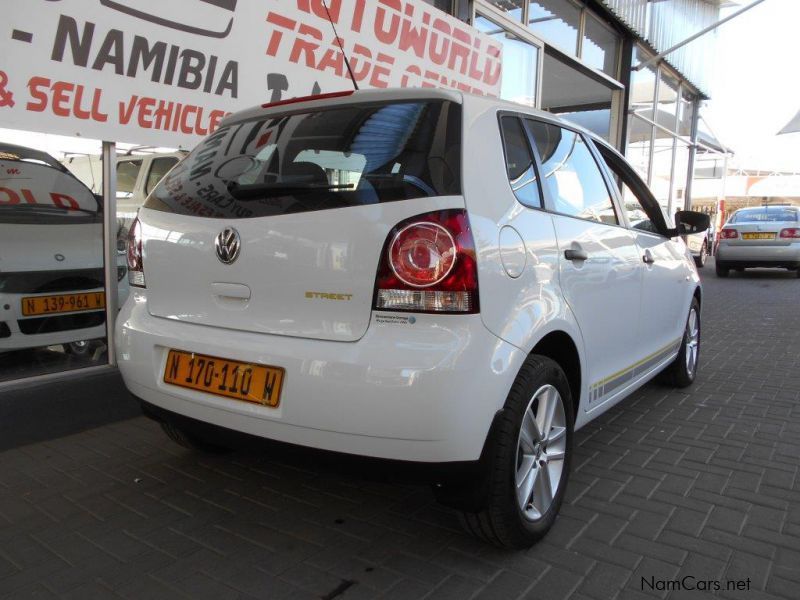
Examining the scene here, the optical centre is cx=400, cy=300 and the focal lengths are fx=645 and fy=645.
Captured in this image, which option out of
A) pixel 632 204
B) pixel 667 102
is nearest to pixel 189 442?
pixel 632 204

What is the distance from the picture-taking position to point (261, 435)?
2.18 m

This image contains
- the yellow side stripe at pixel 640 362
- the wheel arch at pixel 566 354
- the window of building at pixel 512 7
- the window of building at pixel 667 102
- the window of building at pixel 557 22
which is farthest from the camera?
the window of building at pixel 667 102

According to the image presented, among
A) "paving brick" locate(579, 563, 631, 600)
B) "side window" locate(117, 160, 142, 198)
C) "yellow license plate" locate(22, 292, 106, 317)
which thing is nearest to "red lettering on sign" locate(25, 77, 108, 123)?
"side window" locate(117, 160, 142, 198)

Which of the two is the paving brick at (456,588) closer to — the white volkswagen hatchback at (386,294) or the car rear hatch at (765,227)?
the white volkswagen hatchback at (386,294)

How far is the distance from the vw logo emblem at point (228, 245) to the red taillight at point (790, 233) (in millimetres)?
13974

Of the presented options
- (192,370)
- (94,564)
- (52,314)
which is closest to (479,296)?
(192,370)

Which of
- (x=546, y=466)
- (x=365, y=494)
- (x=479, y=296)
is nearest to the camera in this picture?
(x=479, y=296)

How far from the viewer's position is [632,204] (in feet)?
12.7

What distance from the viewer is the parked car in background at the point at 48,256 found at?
3719mm

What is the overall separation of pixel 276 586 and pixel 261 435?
52 cm

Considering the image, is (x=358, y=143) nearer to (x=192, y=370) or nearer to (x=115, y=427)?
(x=192, y=370)

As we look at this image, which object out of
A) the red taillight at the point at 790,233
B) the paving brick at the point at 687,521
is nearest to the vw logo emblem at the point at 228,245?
the paving brick at the point at 687,521

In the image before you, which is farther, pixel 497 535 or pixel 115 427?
pixel 115 427

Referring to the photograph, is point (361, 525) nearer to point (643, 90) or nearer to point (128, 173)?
point (128, 173)
